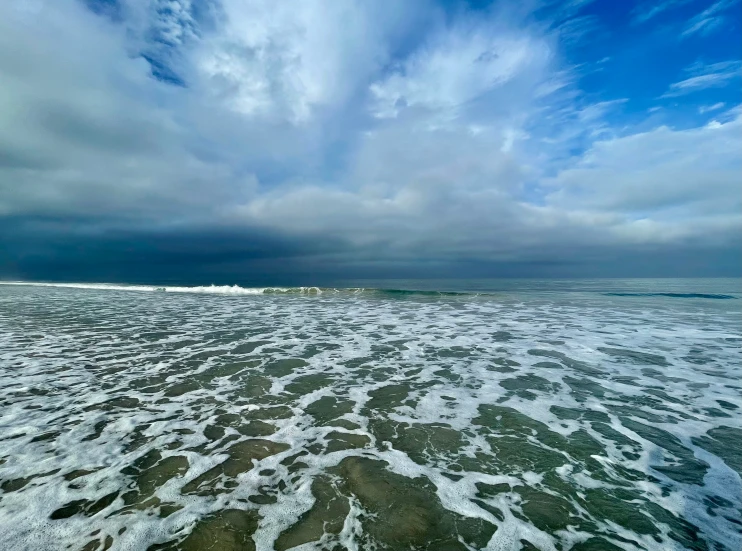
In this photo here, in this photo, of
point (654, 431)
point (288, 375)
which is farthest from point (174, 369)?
point (654, 431)

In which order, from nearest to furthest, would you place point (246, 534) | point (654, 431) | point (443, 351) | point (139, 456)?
1. point (246, 534)
2. point (139, 456)
3. point (654, 431)
4. point (443, 351)

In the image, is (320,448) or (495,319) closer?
(320,448)

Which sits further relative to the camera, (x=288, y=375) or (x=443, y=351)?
(x=443, y=351)

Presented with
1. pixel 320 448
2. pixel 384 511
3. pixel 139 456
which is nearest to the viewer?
pixel 384 511

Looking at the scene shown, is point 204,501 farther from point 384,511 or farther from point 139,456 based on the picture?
point 384,511

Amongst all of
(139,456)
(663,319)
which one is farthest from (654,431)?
(663,319)

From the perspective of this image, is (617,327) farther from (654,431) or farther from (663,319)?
(654,431)
